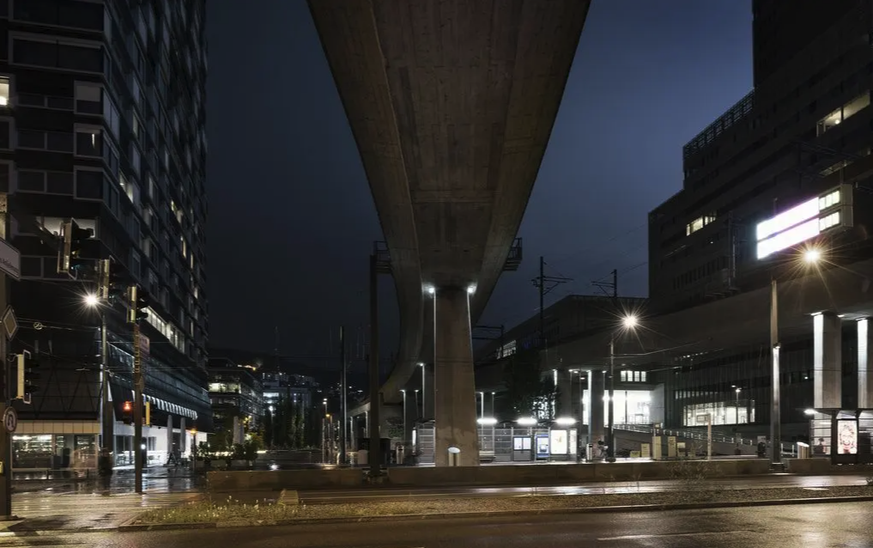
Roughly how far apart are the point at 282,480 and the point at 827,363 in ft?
97.4

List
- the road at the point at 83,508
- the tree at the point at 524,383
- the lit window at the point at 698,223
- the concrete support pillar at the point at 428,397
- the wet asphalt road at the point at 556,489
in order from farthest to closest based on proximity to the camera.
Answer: the lit window at the point at 698,223
the tree at the point at 524,383
the concrete support pillar at the point at 428,397
the wet asphalt road at the point at 556,489
the road at the point at 83,508

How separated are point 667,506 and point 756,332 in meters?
34.0

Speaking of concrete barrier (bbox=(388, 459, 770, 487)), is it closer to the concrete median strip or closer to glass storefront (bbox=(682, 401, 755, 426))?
the concrete median strip

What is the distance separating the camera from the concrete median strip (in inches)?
669

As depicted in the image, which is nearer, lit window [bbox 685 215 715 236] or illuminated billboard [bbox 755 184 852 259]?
illuminated billboard [bbox 755 184 852 259]

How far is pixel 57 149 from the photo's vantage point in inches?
2082

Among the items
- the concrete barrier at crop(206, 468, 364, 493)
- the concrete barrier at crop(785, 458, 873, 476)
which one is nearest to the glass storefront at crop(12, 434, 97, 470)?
the concrete barrier at crop(206, 468, 364, 493)

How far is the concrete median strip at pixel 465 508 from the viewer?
1700cm

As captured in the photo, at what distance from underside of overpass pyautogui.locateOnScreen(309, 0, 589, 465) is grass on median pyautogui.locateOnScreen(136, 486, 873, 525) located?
10.2m

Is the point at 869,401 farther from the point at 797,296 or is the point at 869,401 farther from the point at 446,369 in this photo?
the point at 446,369

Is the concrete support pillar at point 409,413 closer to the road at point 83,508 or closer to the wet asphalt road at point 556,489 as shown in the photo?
the road at point 83,508

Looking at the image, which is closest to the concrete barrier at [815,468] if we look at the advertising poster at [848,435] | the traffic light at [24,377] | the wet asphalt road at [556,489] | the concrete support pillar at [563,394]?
the advertising poster at [848,435]

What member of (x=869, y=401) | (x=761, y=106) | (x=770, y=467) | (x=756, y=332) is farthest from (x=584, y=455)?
(x=761, y=106)

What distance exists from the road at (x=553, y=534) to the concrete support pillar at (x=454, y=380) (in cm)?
2257
